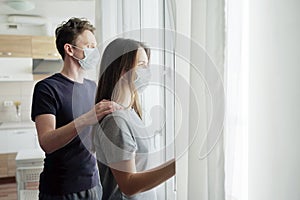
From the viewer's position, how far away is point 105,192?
1042mm

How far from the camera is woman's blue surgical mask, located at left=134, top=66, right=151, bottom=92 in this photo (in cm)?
101

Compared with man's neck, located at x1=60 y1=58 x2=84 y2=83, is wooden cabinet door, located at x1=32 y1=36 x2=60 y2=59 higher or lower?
higher

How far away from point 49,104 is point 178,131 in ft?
2.12

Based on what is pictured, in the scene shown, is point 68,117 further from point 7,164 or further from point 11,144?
point 7,164

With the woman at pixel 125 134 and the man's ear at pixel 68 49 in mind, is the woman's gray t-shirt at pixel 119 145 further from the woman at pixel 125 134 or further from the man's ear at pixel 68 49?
the man's ear at pixel 68 49

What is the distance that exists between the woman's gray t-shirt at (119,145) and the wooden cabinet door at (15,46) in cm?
381

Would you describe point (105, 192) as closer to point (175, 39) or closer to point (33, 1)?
point (175, 39)

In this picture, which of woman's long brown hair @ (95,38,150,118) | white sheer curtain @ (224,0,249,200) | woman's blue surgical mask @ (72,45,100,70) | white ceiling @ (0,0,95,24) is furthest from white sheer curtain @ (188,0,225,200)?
white ceiling @ (0,0,95,24)

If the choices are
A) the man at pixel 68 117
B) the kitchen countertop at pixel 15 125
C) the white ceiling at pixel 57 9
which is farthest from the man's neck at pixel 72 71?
the kitchen countertop at pixel 15 125

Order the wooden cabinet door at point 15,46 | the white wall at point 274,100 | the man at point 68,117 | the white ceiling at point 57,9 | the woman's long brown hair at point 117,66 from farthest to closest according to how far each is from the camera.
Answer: the wooden cabinet door at point 15,46, the white ceiling at point 57,9, the man at point 68,117, the woman's long brown hair at point 117,66, the white wall at point 274,100

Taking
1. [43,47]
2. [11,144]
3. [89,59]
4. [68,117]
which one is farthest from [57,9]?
[68,117]

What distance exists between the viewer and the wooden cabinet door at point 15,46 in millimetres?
4246

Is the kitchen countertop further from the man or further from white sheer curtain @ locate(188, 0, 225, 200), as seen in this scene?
white sheer curtain @ locate(188, 0, 225, 200)

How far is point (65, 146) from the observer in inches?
51.2
